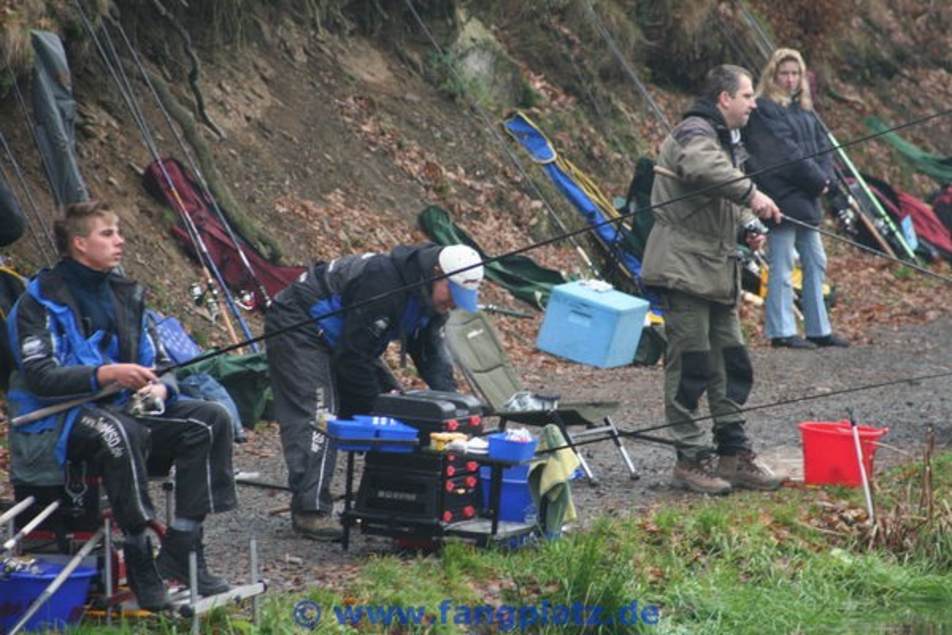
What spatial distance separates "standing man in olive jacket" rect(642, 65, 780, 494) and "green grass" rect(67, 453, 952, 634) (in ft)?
0.83

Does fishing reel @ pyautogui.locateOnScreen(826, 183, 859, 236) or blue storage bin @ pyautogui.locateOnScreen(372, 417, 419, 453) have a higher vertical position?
fishing reel @ pyautogui.locateOnScreen(826, 183, 859, 236)

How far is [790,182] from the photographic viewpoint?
42.9 feet

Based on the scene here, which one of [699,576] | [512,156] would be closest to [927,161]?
[512,156]

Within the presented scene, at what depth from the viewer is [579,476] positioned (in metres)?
9.11

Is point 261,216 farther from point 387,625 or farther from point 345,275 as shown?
point 387,625

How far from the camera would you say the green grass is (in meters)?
6.63

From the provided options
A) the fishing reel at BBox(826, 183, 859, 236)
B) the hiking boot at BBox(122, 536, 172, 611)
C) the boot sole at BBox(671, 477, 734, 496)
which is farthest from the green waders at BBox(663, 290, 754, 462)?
the fishing reel at BBox(826, 183, 859, 236)

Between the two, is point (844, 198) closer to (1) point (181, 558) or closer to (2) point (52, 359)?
(1) point (181, 558)

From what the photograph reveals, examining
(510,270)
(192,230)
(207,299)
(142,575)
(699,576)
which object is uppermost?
(192,230)

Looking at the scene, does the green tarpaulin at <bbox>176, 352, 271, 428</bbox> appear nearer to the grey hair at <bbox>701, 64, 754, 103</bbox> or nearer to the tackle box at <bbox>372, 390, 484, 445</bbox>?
the tackle box at <bbox>372, 390, 484, 445</bbox>

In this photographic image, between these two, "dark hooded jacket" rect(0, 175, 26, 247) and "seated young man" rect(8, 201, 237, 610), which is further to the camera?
"dark hooded jacket" rect(0, 175, 26, 247)

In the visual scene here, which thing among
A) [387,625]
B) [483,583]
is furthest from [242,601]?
[483,583]

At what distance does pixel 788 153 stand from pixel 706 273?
4362mm

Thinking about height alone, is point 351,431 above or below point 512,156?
below
